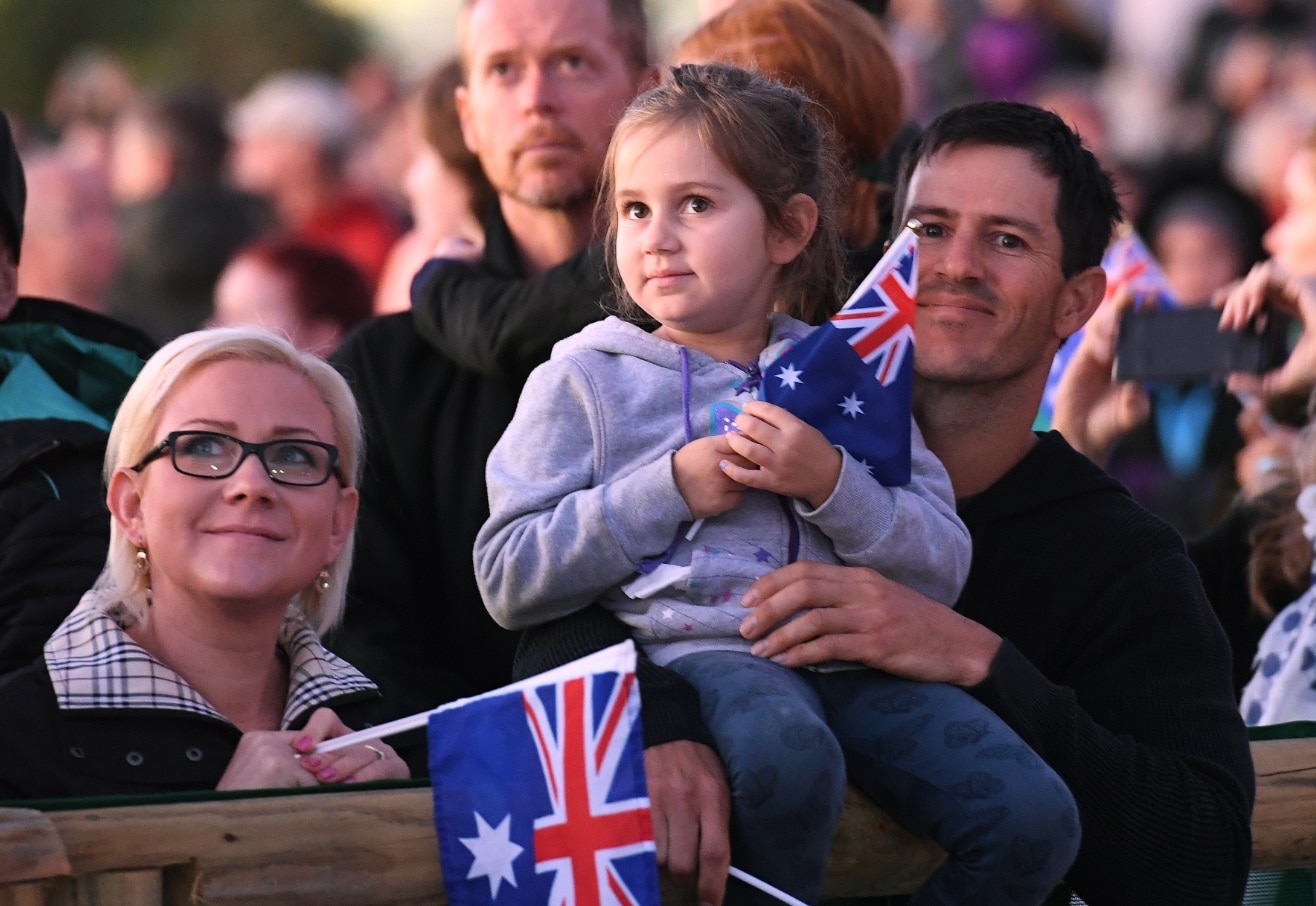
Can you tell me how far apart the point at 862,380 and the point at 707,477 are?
0.93ft

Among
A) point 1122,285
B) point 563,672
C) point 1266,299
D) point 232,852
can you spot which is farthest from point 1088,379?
point 232,852

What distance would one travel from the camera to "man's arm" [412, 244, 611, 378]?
3.72 meters

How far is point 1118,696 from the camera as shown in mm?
3135

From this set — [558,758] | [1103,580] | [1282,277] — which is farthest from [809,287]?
[1282,277]

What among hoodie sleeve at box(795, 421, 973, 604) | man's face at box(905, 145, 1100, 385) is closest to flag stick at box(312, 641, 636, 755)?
hoodie sleeve at box(795, 421, 973, 604)

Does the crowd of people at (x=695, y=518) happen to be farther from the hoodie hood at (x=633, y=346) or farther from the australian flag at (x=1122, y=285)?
the australian flag at (x=1122, y=285)

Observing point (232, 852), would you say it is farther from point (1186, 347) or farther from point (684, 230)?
point (1186, 347)

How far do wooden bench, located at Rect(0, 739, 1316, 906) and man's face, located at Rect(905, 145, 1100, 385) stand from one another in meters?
1.14

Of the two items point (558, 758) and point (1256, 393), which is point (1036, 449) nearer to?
point (558, 758)

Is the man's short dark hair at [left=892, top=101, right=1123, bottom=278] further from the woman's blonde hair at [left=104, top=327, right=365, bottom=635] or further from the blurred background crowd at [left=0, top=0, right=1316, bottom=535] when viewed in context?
the blurred background crowd at [left=0, top=0, right=1316, bottom=535]

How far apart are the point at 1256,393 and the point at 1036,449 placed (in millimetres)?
2287

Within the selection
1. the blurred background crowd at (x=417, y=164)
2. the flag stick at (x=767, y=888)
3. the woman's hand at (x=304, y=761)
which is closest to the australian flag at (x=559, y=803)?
the flag stick at (x=767, y=888)

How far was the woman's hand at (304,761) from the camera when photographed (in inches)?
108

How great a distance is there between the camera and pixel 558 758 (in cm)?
257
